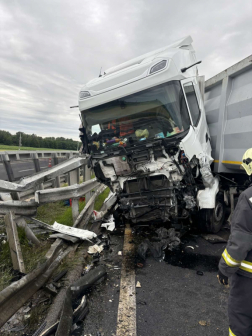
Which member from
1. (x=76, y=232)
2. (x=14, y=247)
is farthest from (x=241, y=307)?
(x=76, y=232)

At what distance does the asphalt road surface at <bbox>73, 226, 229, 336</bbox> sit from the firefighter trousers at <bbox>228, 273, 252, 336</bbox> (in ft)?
1.68

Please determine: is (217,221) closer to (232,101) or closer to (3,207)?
(232,101)

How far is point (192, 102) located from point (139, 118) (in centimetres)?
112

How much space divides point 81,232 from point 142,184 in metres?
1.38

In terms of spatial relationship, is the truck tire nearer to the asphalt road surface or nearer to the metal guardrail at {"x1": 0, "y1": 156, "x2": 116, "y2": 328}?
the asphalt road surface

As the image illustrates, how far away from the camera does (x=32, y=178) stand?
3.62 metres

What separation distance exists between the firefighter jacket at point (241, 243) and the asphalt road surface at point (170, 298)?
2.85 feet

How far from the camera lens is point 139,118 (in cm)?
408

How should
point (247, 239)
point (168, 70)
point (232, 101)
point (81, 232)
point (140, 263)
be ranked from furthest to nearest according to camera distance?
point (232, 101)
point (81, 232)
point (168, 70)
point (140, 263)
point (247, 239)

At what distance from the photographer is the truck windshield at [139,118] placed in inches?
152

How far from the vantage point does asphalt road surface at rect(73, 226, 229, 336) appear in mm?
2191

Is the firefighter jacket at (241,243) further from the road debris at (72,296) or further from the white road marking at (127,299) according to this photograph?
the road debris at (72,296)

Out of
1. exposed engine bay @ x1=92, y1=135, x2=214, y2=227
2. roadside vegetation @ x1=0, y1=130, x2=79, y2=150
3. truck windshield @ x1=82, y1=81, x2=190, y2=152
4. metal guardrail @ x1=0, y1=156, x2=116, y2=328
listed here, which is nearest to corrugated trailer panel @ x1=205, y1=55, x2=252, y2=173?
exposed engine bay @ x1=92, y1=135, x2=214, y2=227

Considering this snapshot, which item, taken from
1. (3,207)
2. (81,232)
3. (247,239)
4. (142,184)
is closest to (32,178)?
(3,207)
